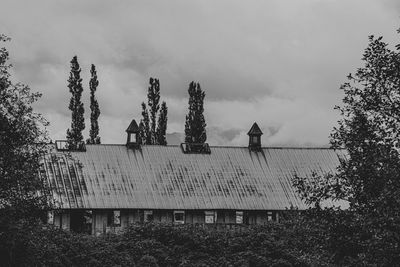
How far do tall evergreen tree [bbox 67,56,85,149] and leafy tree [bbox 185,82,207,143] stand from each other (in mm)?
12495

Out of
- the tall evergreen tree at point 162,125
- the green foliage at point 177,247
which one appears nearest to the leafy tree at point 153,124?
the tall evergreen tree at point 162,125

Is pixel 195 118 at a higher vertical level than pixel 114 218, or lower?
higher

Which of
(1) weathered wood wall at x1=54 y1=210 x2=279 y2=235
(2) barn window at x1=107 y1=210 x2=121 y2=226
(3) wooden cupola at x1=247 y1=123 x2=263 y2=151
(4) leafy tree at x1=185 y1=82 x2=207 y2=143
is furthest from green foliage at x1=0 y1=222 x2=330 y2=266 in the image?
(4) leafy tree at x1=185 y1=82 x2=207 y2=143

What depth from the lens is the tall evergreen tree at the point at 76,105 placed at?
7069 cm

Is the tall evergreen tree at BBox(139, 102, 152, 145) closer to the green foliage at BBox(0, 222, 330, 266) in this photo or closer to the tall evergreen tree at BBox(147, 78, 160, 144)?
the tall evergreen tree at BBox(147, 78, 160, 144)

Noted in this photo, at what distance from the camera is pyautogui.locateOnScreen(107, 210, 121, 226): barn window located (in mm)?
48844

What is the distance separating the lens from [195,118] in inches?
2923

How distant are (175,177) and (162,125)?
76.8ft

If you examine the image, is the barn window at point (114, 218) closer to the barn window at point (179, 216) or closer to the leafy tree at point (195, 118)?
the barn window at point (179, 216)

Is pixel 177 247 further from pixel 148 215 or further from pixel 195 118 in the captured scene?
pixel 195 118

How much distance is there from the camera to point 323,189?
2067cm

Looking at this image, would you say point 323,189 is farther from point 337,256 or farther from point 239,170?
point 239,170

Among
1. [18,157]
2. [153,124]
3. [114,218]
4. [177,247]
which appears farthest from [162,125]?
[18,157]

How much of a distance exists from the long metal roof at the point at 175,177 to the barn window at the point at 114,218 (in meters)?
1.08
